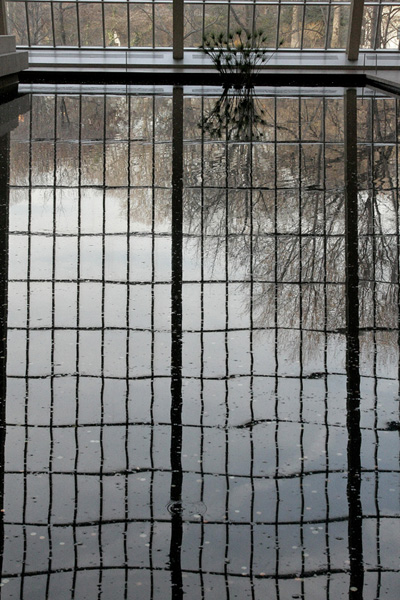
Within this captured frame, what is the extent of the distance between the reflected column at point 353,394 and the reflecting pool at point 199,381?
15 millimetres

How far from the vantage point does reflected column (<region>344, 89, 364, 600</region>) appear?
3643 mm

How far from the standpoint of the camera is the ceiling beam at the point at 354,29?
28906 mm

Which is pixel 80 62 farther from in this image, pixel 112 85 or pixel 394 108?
pixel 394 108

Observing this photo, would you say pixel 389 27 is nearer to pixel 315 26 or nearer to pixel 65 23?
pixel 315 26

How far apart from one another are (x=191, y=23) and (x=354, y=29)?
6.61 m

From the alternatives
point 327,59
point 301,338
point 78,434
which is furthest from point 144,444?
point 327,59

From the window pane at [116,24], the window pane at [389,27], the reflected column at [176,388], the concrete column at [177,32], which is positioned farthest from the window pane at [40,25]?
the reflected column at [176,388]

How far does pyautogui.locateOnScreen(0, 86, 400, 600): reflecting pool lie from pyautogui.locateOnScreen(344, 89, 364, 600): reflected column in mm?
15

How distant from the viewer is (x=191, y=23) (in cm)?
3278

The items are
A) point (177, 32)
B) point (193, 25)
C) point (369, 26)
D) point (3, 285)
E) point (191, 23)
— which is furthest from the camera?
point (369, 26)

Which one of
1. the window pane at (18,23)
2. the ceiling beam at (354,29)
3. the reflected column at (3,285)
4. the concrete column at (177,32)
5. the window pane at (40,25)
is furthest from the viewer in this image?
the window pane at (18,23)

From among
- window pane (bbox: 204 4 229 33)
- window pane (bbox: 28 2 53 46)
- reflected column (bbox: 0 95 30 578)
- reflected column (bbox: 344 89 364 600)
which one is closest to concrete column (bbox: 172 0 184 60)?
window pane (bbox: 204 4 229 33)

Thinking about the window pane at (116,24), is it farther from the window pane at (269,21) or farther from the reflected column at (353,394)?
the reflected column at (353,394)

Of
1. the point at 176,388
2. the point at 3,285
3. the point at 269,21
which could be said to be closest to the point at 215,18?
the point at 269,21
